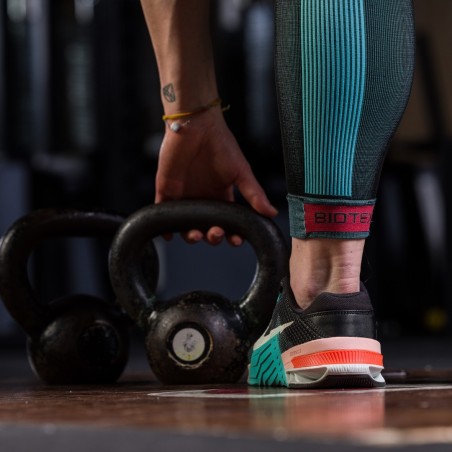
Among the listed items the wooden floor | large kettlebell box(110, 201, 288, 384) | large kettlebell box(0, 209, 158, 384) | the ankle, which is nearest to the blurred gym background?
large kettlebell box(0, 209, 158, 384)

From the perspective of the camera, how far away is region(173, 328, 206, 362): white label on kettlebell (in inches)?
57.9

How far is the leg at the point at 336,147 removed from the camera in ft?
3.78

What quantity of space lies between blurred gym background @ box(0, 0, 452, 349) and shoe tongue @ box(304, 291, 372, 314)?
352 cm

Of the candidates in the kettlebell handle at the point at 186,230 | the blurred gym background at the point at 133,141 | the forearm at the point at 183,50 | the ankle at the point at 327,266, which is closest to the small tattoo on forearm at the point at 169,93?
the forearm at the point at 183,50

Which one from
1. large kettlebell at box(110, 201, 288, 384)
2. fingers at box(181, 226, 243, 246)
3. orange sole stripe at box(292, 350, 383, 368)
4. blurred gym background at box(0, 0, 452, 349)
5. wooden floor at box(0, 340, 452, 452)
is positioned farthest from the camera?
blurred gym background at box(0, 0, 452, 349)

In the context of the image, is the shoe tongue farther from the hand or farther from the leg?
the hand

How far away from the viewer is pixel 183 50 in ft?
5.16

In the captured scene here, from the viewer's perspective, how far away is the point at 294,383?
1.20m

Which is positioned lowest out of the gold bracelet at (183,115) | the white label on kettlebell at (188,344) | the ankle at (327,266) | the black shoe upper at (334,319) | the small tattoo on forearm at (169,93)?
the white label on kettlebell at (188,344)

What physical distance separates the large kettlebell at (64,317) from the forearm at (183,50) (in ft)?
0.80

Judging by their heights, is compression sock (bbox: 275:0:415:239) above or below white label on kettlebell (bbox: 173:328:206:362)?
above

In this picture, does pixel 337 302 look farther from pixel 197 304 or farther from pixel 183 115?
pixel 183 115

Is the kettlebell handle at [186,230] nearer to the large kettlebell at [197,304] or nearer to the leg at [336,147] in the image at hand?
the large kettlebell at [197,304]

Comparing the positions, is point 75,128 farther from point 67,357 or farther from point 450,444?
point 450,444
